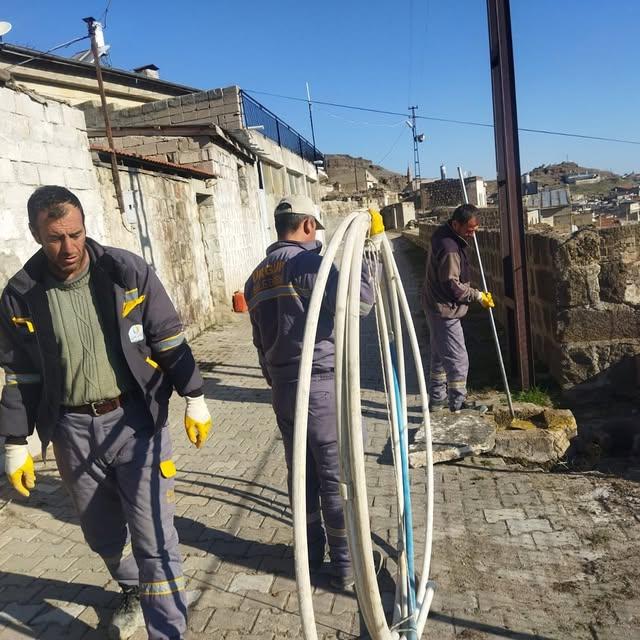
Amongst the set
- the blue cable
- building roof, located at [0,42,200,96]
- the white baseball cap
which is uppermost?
building roof, located at [0,42,200,96]

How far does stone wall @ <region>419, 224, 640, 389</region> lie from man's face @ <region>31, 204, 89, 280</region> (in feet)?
15.4

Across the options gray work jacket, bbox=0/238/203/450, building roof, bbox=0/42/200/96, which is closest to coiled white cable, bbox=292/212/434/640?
gray work jacket, bbox=0/238/203/450

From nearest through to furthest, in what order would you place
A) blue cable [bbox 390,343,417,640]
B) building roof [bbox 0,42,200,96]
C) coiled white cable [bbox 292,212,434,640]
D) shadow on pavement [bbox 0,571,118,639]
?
coiled white cable [bbox 292,212,434,640], blue cable [bbox 390,343,417,640], shadow on pavement [bbox 0,571,118,639], building roof [bbox 0,42,200,96]

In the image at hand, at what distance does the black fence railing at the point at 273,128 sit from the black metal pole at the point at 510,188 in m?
10.2

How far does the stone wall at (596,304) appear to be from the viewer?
5.68 m

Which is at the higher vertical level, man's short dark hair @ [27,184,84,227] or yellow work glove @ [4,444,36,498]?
man's short dark hair @ [27,184,84,227]

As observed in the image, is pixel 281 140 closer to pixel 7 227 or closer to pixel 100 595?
pixel 7 227

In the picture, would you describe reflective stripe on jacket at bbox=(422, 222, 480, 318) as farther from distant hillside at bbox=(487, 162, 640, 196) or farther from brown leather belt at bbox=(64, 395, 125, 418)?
distant hillside at bbox=(487, 162, 640, 196)

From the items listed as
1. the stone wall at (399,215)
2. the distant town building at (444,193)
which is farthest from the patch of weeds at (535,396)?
the distant town building at (444,193)

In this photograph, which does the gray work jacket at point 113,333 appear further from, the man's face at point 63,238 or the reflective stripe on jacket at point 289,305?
the reflective stripe on jacket at point 289,305

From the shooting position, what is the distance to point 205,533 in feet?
11.9

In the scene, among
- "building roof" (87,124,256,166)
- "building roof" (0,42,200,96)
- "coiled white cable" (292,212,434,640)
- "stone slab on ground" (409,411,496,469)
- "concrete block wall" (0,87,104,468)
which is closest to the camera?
"coiled white cable" (292,212,434,640)

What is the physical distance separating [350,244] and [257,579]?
6.49 ft

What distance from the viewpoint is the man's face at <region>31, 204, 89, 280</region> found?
7.73ft
